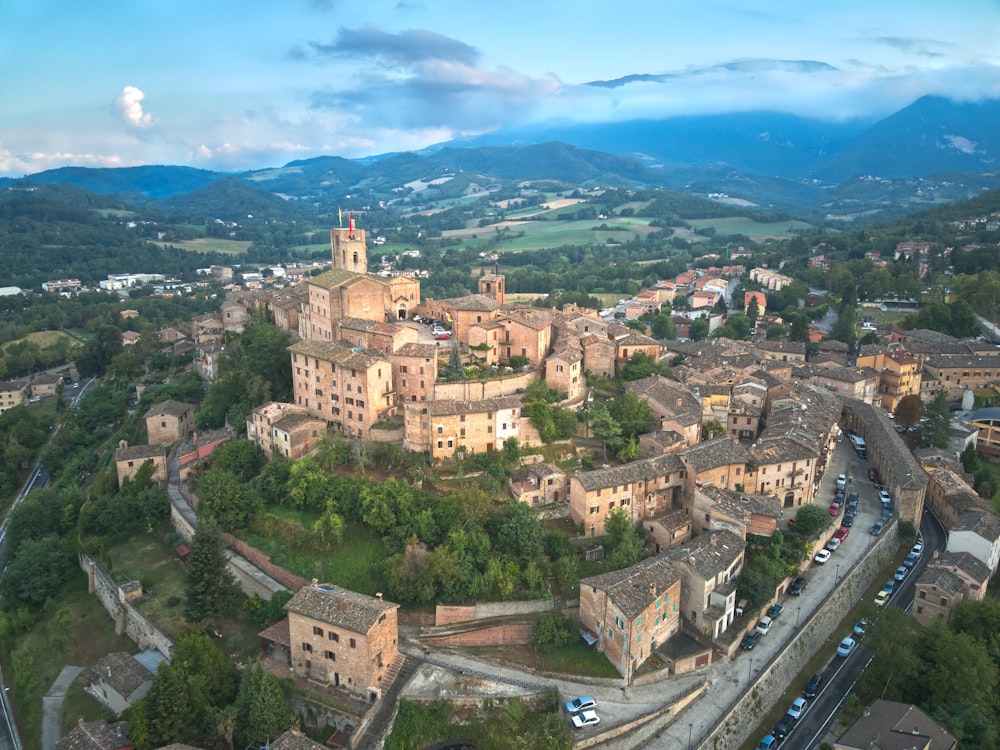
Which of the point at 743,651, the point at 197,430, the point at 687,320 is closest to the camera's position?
the point at 743,651

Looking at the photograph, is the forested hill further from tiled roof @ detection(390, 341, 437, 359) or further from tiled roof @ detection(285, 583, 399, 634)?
tiled roof @ detection(285, 583, 399, 634)

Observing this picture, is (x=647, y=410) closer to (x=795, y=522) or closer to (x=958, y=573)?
(x=795, y=522)

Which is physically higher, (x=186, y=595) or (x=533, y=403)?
(x=533, y=403)

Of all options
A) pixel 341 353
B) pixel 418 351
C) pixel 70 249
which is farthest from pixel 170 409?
pixel 70 249

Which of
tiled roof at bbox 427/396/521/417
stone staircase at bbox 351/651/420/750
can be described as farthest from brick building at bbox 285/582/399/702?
tiled roof at bbox 427/396/521/417

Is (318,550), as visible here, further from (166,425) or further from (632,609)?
(166,425)

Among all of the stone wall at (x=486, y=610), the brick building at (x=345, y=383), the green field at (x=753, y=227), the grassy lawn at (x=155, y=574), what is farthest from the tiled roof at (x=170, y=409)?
the green field at (x=753, y=227)

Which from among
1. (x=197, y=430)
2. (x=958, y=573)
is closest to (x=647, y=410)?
(x=958, y=573)
